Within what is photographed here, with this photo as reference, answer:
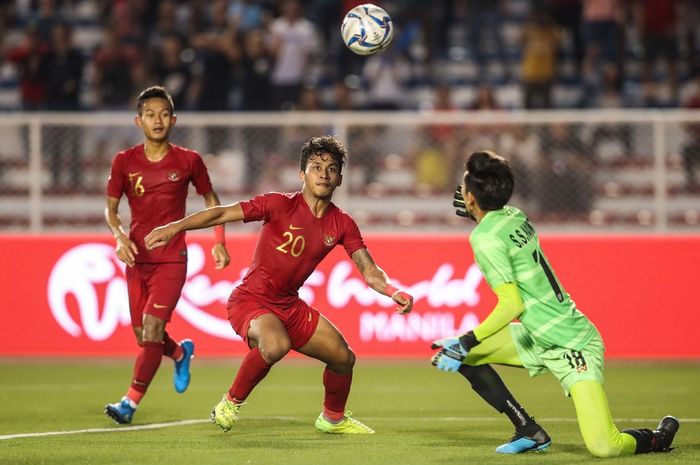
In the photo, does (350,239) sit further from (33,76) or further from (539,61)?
Result: (33,76)

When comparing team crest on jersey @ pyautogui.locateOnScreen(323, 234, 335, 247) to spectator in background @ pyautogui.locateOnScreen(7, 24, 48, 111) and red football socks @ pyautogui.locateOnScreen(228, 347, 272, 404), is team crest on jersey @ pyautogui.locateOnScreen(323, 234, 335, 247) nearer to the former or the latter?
red football socks @ pyautogui.locateOnScreen(228, 347, 272, 404)

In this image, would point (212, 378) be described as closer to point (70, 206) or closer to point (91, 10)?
point (70, 206)

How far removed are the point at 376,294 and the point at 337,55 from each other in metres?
6.10

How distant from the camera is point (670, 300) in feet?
43.3

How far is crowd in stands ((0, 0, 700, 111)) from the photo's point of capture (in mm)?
16750

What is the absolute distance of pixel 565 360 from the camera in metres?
7.35

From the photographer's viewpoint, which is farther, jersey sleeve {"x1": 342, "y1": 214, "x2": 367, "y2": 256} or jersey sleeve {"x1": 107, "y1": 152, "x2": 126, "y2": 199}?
jersey sleeve {"x1": 107, "y1": 152, "x2": 126, "y2": 199}

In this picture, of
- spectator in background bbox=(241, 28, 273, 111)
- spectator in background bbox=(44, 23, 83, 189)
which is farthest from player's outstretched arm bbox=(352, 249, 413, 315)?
spectator in background bbox=(241, 28, 273, 111)

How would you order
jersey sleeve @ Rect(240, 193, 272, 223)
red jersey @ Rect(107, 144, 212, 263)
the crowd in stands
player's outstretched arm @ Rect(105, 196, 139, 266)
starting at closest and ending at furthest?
jersey sleeve @ Rect(240, 193, 272, 223) < player's outstretched arm @ Rect(105, 196, 139, 266) < red jersey @ Rect(107, 144, 212, 263) < the crowd in stands

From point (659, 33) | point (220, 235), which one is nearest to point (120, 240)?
point (220, 235)

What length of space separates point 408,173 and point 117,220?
5.69 meters

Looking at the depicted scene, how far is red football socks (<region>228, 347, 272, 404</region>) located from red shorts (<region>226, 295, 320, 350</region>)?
266mm

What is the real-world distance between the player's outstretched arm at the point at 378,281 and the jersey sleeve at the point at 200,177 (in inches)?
65.4

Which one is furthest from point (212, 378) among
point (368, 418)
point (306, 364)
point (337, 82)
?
point (337, 82)
